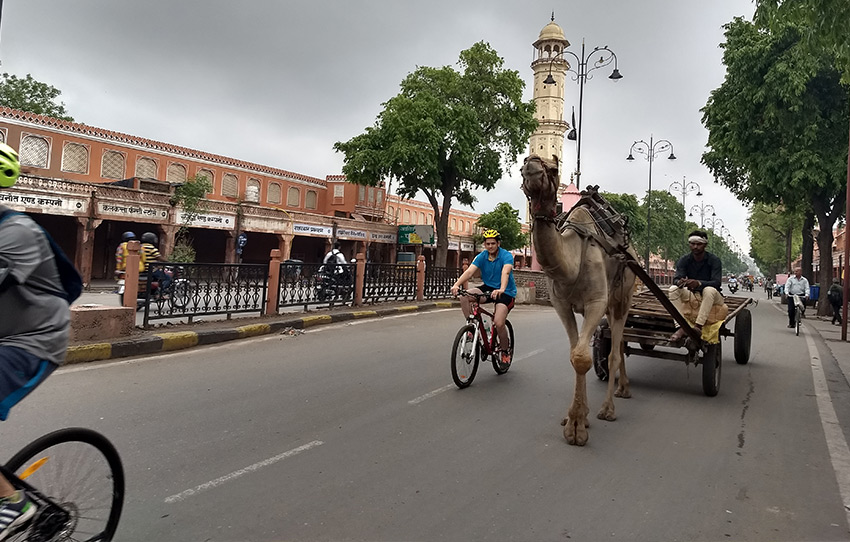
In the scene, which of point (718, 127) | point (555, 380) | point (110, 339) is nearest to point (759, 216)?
point (718, 127)

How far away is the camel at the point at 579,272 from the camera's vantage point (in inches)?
158

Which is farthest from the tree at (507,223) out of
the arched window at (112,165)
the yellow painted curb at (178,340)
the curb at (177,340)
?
the yellow painted curb at (178,340)

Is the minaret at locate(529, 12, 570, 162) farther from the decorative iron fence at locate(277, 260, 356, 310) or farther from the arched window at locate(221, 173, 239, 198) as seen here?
the decorative iron fence at locate(277, 260, 356, 310)

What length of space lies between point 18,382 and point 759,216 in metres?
56.2

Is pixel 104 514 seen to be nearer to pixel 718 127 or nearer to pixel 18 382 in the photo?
pixel 18 382

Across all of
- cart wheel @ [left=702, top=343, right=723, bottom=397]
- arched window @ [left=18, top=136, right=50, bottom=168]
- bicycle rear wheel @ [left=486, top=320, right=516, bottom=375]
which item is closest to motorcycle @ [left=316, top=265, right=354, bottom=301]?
bicycle rear wheel @ [left=486, top=320, right=516, bottom=375]

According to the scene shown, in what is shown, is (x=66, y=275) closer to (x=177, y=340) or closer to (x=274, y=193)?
(x=177, y=340)

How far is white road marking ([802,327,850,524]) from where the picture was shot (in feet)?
12.1

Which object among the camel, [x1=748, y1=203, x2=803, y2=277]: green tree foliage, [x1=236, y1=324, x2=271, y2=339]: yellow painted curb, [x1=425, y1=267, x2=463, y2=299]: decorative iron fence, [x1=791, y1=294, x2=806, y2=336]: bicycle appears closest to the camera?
the camel

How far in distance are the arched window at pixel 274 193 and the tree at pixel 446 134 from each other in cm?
774

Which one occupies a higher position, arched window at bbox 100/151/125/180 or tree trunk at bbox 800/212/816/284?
arched window at bbox 100/151/125/180

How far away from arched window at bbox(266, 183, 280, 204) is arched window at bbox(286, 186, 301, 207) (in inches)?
35.4

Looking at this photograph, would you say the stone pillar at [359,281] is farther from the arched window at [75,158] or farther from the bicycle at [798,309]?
the arched window at [75,158]

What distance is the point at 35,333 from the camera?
7.10 feet
